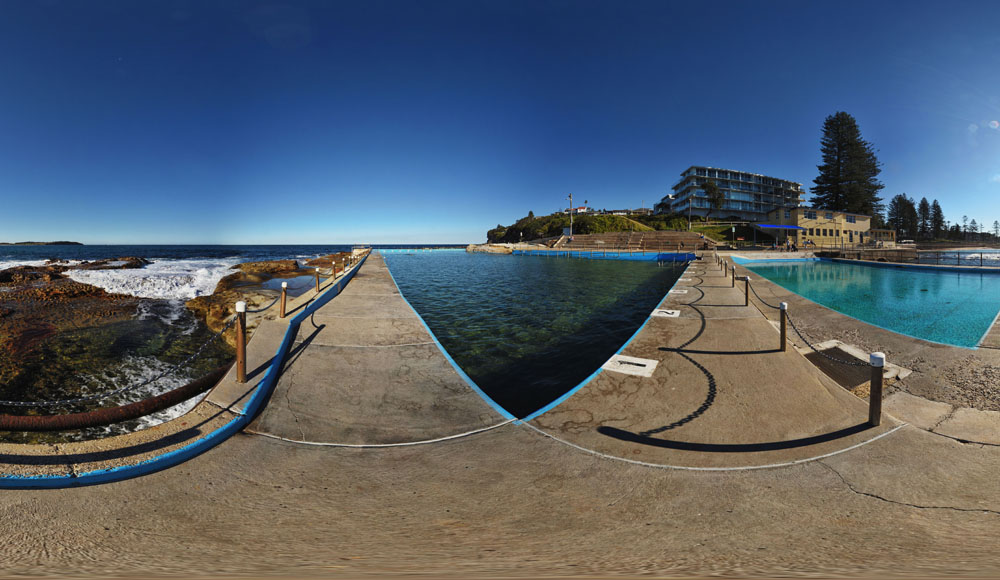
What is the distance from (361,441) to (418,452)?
76cm

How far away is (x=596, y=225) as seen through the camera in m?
85.8

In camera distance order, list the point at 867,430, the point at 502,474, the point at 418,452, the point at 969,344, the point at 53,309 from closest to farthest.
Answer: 1. the point at 502,474
2. the point at 418,452
3. the point at 867,430
4. the point at 969,344
5. the point at 53,309

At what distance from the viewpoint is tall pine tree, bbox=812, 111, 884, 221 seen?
6094 centimetres

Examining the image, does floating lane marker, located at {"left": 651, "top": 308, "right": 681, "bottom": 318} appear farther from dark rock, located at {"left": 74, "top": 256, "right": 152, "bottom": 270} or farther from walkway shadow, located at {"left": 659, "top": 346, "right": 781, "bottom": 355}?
dark rock, located at {"left": 74, "top": 256, "right": 152, "bottom": 270}

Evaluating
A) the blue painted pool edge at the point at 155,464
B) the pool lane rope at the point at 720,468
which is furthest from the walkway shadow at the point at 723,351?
the blue painted pool edge at the point at 155,464

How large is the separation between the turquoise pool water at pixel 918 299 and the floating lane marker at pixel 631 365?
864 cm

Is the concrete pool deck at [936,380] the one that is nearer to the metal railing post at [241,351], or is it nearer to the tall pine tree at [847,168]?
the metal railing post at [241,351]

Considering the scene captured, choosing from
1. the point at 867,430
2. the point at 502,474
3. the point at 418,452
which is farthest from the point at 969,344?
the point at 418,452

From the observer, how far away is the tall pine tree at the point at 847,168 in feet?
200

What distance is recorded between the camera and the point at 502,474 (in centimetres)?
363

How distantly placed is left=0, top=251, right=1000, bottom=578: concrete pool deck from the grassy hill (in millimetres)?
76804

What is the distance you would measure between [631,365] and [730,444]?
257 centimetres

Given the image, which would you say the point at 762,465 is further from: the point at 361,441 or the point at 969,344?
the point at 969,344

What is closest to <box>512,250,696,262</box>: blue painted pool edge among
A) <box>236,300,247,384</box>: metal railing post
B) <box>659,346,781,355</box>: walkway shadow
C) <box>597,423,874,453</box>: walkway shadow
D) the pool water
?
the pool water
